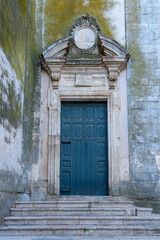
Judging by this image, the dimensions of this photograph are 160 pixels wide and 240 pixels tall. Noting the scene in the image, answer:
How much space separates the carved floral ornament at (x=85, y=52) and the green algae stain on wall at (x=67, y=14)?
20 centimetres

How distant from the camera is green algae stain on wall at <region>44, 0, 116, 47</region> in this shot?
746 cm

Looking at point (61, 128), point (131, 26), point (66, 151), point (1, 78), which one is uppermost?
point (131, 26)

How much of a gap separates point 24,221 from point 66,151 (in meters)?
2.32

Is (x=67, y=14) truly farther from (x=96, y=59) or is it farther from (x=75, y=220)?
(x=75, y=220)

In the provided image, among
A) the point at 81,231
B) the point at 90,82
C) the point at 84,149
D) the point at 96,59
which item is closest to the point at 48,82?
the point at 90,82

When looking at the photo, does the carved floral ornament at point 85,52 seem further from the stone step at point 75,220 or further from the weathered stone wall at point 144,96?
the stone step at point 75,220

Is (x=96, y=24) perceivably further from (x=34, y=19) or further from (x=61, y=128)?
(x=61, y=128)

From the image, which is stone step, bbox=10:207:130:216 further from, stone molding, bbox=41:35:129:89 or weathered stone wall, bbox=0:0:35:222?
stone molding, bbox=41:35:129:89

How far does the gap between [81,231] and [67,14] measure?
16.1ft

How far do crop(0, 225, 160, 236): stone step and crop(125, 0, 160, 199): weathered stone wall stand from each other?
2.04 m

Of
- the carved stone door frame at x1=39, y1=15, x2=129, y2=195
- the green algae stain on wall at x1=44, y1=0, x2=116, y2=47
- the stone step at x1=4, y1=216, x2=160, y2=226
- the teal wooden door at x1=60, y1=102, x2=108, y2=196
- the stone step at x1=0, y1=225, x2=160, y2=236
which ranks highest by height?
the green algae stain on wall at x1=44, y1=0, x2=116, y2=47

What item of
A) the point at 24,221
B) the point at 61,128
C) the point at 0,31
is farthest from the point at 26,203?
the point at 0,31

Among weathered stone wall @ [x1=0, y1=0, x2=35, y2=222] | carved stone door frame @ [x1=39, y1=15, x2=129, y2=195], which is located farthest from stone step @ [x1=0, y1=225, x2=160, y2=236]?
carved stone door frame @ [x1=39, y1=15, x2=129, y2=195]

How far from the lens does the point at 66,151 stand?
703cm
